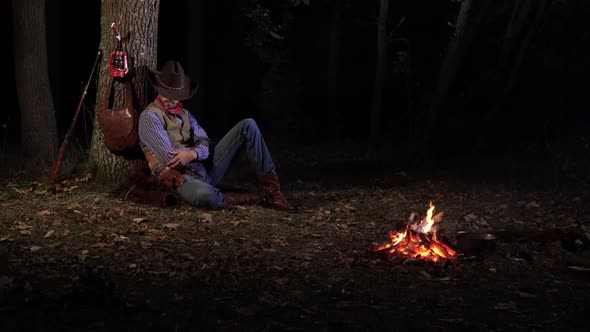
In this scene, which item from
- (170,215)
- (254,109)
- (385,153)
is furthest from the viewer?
(254,109)

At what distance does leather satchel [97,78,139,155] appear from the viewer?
8508 mm

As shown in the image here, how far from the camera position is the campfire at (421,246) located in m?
6.17

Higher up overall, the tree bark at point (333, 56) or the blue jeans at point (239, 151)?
the tree bark at point (333, 56)

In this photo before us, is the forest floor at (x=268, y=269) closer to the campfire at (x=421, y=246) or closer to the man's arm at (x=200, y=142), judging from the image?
the campfire at (x=421, y=246)

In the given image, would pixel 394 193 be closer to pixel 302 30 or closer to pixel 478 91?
pixel 478 91

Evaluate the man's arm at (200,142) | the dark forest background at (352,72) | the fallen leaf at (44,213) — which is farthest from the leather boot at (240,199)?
the dark forest background at (352,72)

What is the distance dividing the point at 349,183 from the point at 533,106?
10771mm

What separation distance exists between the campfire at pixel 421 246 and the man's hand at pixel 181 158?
2747 mm

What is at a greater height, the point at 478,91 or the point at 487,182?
the point at 478,91

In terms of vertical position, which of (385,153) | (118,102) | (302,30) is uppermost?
(302,30)

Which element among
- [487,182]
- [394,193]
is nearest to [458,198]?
[394,193]

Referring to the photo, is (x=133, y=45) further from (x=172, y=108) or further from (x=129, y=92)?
(x=172, y=108)

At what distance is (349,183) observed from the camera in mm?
11695

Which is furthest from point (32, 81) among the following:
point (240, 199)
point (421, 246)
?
point (421, 246)
